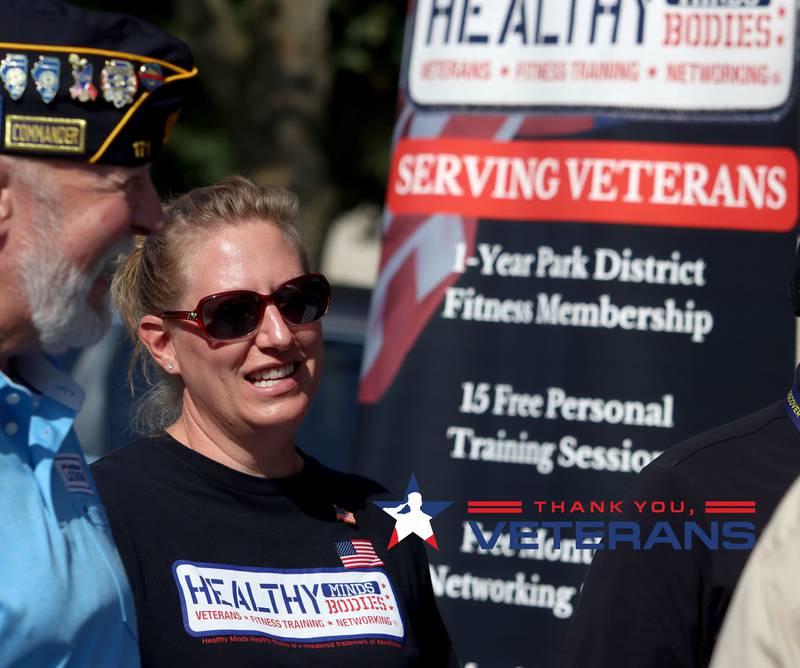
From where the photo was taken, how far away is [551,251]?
389 centimetres

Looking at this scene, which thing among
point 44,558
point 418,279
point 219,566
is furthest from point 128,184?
point 418,279

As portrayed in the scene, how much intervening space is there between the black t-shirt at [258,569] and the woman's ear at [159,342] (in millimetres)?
169

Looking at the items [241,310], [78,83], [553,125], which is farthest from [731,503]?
[553,125]

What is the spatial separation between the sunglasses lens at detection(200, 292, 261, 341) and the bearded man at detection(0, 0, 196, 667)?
69 cm

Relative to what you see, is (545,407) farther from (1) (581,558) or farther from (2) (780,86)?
(2) (780,86)

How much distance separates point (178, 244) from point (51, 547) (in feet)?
3.52

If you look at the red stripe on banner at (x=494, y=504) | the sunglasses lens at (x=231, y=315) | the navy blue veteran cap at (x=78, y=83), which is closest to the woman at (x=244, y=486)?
the sunglasses lens at (x=231, y=315)

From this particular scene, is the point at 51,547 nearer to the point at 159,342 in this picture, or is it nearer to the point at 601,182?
the point at 159,342

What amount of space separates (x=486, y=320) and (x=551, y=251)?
0.28m

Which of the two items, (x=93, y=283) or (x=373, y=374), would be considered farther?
(x=373, y=374)

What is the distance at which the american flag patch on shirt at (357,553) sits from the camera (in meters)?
2.69

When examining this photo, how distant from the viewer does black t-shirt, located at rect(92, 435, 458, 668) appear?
7.98 ft

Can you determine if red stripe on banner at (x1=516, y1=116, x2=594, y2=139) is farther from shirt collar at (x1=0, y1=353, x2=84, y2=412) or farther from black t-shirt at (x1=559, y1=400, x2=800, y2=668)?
shirt collar at (x1=0, y1=353, x2=84, y2=412)

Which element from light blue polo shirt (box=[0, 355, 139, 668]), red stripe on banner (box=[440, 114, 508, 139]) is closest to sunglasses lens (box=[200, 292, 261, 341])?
light blue polo shirt (box=[0, 355, 139, 668])
